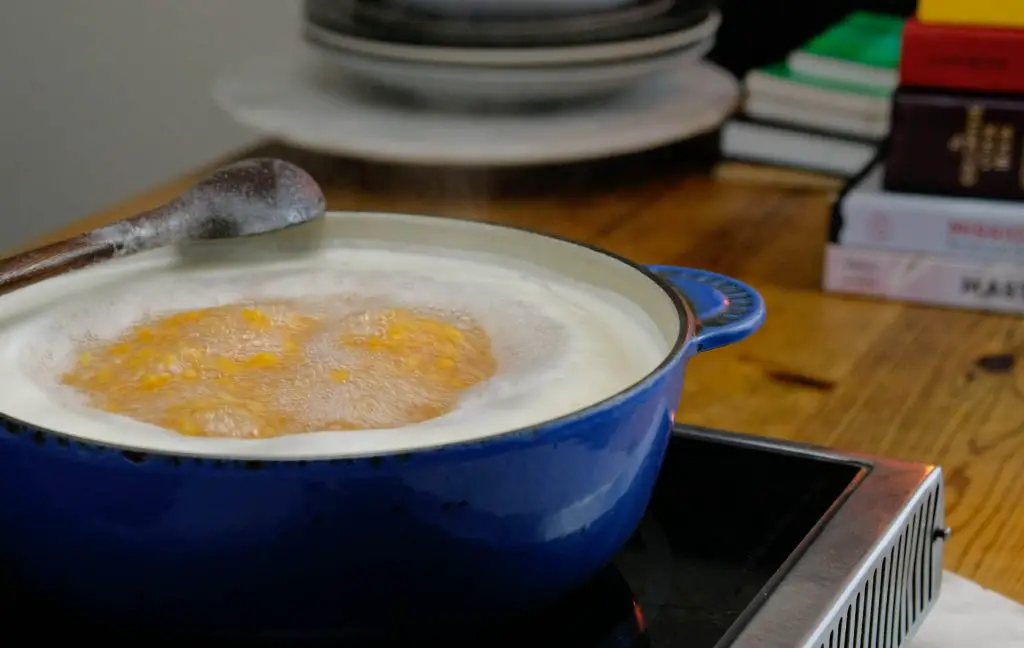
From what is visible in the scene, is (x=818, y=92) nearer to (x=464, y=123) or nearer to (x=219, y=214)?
(x=464, y=123)

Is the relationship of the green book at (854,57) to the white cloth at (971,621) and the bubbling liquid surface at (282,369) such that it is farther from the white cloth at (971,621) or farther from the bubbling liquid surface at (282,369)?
the bubbling liquid surface at (282,369)

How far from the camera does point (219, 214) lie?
2.05 feet

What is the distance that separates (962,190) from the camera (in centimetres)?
110

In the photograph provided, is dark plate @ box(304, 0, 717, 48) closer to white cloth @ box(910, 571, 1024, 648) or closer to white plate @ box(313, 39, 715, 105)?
white plate @ box(313, 39, 715, 105)

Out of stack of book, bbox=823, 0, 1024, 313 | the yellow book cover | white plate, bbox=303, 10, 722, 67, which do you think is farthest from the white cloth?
white plate, bbox=303, 10, 722, 67

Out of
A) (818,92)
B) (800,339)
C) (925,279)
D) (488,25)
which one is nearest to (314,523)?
(800,339)

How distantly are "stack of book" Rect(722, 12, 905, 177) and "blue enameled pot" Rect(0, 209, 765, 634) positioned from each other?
3.01 ft

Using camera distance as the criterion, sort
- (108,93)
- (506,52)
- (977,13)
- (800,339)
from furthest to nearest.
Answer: (108,93) → (506,52) → (977,13) → (800,339)

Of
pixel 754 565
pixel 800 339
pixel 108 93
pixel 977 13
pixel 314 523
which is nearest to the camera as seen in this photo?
pixel 314 523

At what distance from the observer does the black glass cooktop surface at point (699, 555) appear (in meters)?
0.49

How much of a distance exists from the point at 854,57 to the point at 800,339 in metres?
0.46

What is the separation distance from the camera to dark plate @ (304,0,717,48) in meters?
1.22

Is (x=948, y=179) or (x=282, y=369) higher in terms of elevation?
(x=282, y=369)

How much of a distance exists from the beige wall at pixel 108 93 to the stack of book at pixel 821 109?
89 centimetres
